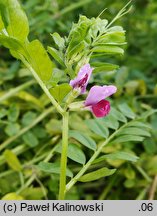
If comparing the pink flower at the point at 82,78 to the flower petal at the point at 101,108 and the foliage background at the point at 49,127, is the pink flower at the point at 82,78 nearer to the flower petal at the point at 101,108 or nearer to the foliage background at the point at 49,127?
the flower petal at the point at 101,108

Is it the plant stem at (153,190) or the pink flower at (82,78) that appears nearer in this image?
the pink flower at (82,78)

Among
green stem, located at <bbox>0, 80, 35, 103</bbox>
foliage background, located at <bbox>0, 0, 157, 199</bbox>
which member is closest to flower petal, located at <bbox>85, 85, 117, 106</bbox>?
foliage background, located at <bbox>0, 0, 157, 199</bbox>

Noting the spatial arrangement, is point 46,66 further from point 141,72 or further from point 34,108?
point 141,72

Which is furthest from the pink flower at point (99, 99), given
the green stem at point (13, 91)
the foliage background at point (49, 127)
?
the green stem at point (13, 91)

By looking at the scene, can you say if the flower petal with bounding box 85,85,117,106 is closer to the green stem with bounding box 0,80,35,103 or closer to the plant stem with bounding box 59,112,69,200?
the plant stem with bounding box 59,112,69,200

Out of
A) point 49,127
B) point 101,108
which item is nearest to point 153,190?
point 49,127

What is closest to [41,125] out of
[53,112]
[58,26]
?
[53,112]
